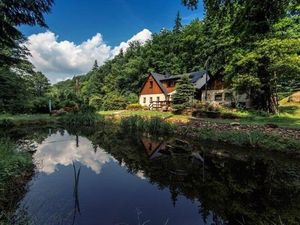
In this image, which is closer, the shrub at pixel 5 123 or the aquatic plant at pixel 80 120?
the shrub at pixel 5 123

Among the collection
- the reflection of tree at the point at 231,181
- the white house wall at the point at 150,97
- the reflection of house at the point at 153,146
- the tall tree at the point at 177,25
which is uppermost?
the tall tree at the point at 177,25

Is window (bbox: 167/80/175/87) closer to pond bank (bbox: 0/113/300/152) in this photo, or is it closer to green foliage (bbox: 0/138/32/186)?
pond bank (bbox: 0/113/300/152)

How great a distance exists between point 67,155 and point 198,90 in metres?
24.4

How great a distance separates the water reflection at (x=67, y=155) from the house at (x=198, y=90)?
1792cm

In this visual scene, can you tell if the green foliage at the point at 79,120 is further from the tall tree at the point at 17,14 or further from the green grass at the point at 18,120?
the tall tree at the point at 17,14

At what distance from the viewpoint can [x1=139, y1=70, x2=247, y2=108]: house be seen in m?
27.7

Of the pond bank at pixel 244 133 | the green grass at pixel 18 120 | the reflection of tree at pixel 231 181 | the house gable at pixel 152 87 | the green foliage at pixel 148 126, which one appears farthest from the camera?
the house gable at pixel 152 87

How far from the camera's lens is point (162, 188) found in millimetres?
6730

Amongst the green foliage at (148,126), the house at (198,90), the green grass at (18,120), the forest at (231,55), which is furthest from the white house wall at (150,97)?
the green grass at (18,120)

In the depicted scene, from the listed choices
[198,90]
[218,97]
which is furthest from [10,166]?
[198,90]

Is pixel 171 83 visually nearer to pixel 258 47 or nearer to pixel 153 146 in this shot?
pixel 258 47

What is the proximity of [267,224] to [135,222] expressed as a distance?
277 cm

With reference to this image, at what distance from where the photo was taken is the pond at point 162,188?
16.4 feet

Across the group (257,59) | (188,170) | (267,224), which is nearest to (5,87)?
(188,170)
